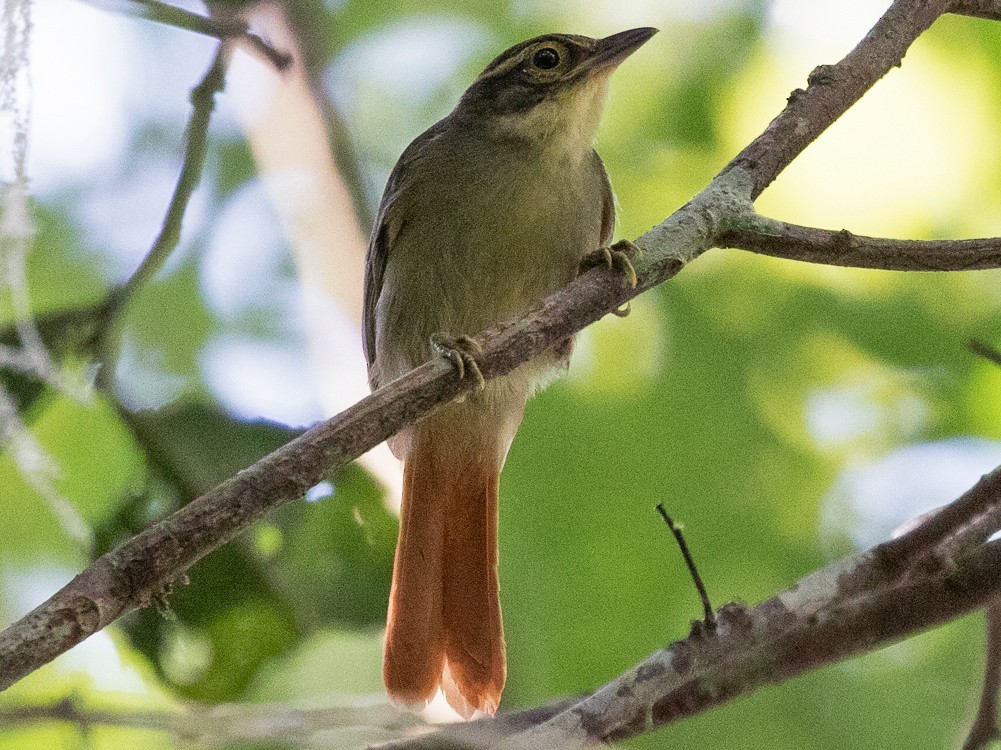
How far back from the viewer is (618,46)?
153 inches

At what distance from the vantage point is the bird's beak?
12.6 ft

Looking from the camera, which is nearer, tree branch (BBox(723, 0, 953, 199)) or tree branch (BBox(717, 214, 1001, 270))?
tree branch (BBox(717, 214, 1001, 270))

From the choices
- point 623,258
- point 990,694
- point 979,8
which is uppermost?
A: point 979,8

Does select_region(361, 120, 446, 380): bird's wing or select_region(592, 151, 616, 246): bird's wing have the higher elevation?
select_region(361, 120, 446, 380): bird's wing

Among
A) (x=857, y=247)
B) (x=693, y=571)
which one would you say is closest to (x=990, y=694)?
(x=693, y=571)

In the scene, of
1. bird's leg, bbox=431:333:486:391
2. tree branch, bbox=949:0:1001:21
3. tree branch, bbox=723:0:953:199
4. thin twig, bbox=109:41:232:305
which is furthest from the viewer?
thin twig, bbox=109:41:232:305

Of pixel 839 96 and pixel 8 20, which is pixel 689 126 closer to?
pixel 839 96

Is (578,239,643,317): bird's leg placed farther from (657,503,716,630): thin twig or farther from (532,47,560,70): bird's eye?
(532,47,560,70): bird's eye

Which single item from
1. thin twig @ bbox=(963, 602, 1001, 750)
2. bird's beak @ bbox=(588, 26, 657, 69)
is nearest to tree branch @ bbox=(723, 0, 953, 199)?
bird's beak @ bbox=(588, 26, 657, 69)

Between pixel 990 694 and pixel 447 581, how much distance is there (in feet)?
5.81

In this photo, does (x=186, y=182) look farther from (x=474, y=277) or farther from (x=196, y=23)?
(x=474, y=277)

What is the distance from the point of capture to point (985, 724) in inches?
122

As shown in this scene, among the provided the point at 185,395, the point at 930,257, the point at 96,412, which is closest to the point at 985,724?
the point at 930,257

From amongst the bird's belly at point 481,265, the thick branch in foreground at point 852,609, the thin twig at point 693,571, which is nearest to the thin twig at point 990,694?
the thick branch in foreground at point 852,609
